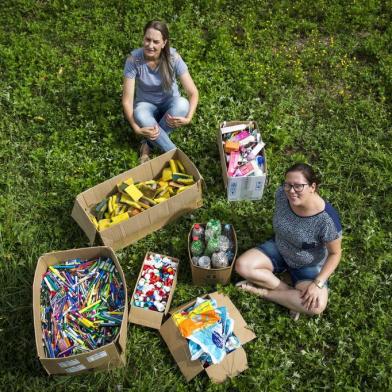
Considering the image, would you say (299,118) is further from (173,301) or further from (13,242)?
(13,242)

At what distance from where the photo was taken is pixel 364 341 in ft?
14.1

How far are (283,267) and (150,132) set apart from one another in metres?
2.18

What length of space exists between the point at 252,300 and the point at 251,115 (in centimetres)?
261

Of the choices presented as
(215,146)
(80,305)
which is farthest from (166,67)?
(80,305)

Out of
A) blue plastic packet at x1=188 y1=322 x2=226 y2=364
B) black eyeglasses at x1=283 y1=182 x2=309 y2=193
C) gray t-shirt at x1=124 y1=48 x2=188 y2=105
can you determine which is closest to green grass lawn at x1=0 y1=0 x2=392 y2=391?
blue plastic packet at x1=188 y1=322 x2=226 y2=364

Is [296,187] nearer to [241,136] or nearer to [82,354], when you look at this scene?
[241,136]

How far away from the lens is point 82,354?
3.59 metres

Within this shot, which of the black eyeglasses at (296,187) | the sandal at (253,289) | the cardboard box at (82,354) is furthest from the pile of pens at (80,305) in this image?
the black eyeglasses at (296,187)

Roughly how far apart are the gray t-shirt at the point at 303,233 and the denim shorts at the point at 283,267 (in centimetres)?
7

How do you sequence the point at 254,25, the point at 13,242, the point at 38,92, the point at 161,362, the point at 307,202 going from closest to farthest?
the point at 307,202, the point at 161,362, the point at 13,242, the point at 38,92, the point at 254,25

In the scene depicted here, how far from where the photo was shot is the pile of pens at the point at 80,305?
4.01m

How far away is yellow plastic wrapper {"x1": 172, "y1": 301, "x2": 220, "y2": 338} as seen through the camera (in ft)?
13.4

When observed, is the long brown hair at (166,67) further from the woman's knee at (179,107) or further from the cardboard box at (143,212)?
the cardboard box at (143,212)

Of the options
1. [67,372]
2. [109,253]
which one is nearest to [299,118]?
[109,253]
